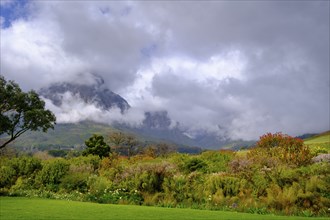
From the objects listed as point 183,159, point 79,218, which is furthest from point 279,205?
point 183,159

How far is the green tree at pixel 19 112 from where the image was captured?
3150cm

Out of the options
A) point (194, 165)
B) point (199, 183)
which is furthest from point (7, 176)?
point (199, 183)

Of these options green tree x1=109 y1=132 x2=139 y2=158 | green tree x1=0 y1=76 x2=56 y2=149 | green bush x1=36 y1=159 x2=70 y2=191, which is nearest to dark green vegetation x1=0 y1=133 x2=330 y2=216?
green bush x1=36 y1=159 x2=70 y2=191

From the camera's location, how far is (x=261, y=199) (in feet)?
45.6

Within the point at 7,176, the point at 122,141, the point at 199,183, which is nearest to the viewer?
the point at 199,183

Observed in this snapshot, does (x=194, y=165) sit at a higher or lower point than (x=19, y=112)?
lower

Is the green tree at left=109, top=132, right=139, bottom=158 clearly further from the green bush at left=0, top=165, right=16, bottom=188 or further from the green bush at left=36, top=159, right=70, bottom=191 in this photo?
the green bush at left=36, top=159, right=70, bottom=191

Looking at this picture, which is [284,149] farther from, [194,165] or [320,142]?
[320,142]

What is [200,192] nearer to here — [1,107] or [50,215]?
[50,215]

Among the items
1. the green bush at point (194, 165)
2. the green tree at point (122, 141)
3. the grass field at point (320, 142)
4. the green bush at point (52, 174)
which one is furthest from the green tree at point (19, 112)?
the green tree at point (122, 141)

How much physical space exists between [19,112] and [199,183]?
2227cm

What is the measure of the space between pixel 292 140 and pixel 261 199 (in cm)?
1385

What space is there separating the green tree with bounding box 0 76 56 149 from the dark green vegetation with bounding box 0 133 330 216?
7709 mm

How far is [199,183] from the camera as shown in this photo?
1698cm
